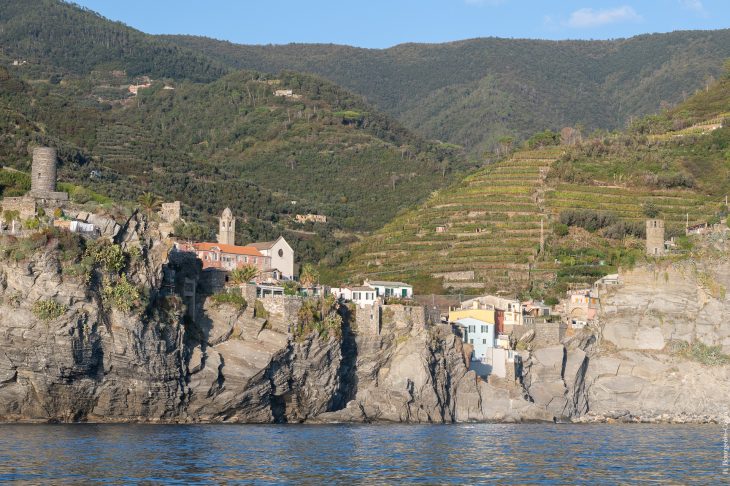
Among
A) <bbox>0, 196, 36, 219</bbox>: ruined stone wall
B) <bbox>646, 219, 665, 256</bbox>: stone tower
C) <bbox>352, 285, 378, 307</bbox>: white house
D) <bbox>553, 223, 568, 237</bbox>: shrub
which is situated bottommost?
<bbox>352, 285, 378, 307</bbox>: white house

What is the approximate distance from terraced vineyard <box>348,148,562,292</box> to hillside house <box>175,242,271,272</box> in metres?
17.3

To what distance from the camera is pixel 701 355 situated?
87125 mm

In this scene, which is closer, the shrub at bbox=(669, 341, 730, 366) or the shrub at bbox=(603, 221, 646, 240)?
the shrub at bbox=(669, 341, 730, 366)

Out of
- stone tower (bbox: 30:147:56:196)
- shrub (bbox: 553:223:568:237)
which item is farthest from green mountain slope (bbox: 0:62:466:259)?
shrub (bbox: 553:223:568:237)

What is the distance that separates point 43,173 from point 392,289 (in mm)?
25789

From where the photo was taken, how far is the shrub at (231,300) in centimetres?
7212

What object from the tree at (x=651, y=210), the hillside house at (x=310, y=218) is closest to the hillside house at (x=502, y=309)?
the tree at (x=651, y=210)

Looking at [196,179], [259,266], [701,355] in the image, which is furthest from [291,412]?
[196,179]

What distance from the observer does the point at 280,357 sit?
70.7 meters

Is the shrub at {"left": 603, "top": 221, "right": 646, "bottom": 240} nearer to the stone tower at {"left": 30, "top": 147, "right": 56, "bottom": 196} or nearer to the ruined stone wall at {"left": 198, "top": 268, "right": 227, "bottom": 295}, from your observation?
the ruined stone wall at {"left": 198, "top": 268, "right": 227, "bottom": 295}

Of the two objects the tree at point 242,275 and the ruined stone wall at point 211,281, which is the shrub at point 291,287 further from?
the ruined stone wall at point 211,281

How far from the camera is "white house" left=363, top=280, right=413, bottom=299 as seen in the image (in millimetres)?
87875

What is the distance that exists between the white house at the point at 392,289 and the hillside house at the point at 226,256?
7477 millimetres

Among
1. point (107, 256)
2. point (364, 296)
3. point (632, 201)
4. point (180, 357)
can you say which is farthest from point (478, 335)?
point (632, 201)
